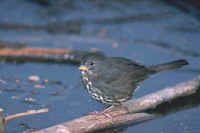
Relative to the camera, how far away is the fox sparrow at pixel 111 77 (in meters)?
5.29

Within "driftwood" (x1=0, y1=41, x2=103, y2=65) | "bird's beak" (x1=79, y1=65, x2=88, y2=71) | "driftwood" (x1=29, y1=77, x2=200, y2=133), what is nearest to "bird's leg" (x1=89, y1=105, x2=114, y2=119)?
"driftwood" (x1=29, y1=77, x2=200, y2=133)

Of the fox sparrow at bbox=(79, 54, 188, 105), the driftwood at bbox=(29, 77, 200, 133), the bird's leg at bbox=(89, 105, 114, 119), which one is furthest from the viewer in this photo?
the fox sparrow at bbox=(79, 54, 188, 105)

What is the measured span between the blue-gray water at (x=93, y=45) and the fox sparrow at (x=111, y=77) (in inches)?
17.2

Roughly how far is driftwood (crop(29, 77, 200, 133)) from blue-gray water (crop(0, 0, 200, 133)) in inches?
6.2

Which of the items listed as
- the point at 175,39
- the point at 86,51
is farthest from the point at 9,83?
the point at 175,39

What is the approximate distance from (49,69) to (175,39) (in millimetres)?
3031

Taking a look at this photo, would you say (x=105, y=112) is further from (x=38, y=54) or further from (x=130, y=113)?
(x=38, y=54)

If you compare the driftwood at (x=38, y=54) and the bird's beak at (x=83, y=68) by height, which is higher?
the bird's beak at (x=83, y=68)

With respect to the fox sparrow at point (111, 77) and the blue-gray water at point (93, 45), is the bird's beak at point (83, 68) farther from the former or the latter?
the blue-gray water at point (93, 45)

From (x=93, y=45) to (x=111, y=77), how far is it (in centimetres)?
292

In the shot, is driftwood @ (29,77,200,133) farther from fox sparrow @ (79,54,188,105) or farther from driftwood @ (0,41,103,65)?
driftwood @ (0,41,103,65)

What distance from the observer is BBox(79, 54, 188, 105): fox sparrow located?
5.29 meters

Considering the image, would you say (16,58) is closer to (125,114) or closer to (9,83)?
(9,83)

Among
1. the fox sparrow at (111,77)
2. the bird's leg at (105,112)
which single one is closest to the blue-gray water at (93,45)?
the bird's leg at (105,112)
